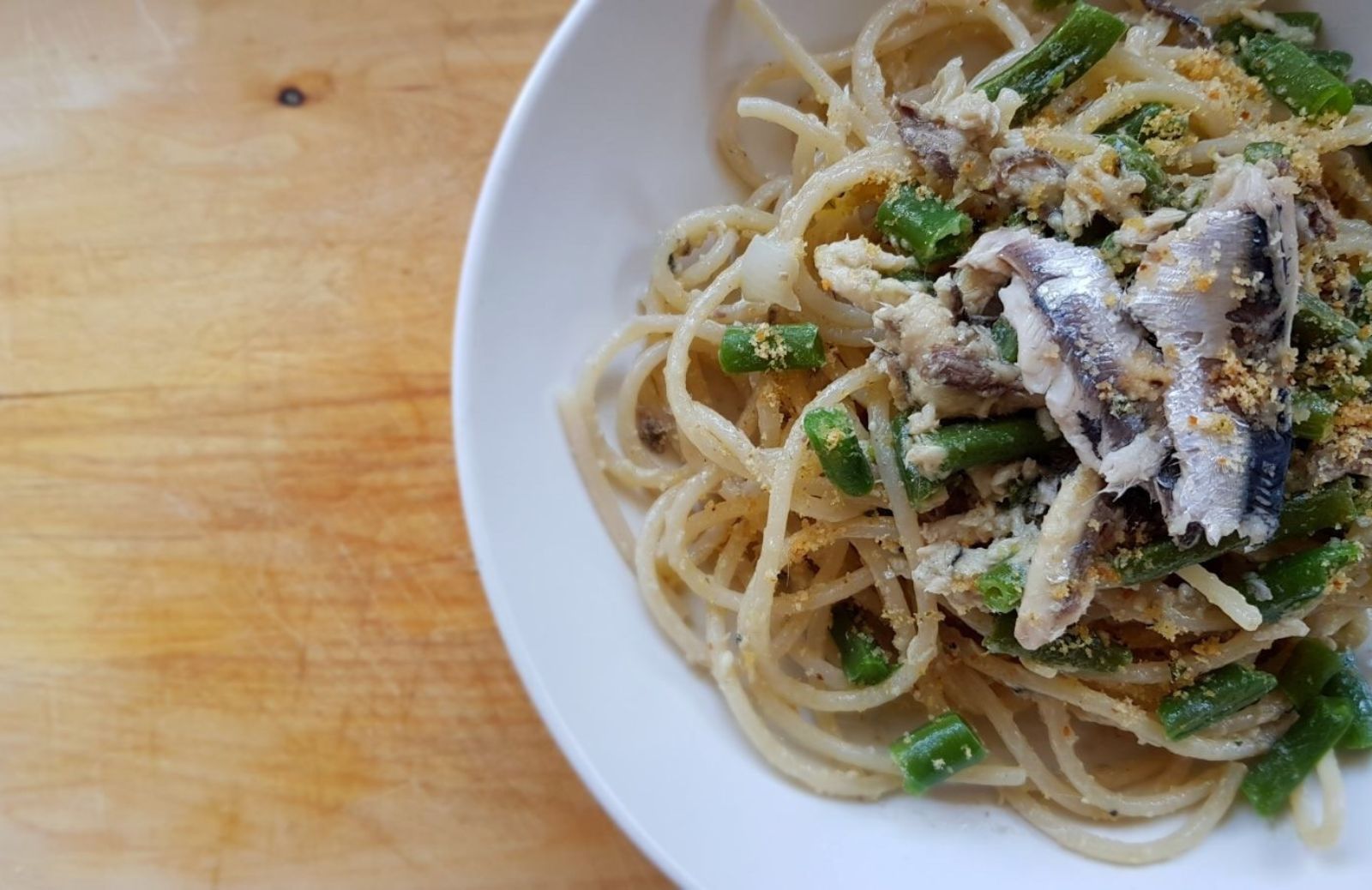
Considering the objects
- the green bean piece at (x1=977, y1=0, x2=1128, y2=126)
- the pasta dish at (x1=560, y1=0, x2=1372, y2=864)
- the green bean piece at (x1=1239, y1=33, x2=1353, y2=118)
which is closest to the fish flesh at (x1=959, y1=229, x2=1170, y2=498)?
the pasta dish at (x1=560, y1=0, x2=1372, y2=864)

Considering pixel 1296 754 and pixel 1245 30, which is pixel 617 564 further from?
pixel 1245 30

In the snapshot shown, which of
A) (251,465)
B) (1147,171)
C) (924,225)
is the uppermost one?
(1147,171)

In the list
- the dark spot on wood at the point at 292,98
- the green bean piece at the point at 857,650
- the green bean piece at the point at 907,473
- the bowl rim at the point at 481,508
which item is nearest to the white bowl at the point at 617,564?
the bowl rim at the point at 481,508

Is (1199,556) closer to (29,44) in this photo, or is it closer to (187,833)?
(187,833)

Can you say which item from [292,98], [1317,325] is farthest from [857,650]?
[292,98]

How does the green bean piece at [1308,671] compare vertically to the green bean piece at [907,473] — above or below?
below

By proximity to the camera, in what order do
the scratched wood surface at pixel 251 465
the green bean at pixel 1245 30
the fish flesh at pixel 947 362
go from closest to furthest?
the fish flesh at pixel 947 362 → the green bean at pixel 1245 30 → the scratched wood surface at pixel 251 465

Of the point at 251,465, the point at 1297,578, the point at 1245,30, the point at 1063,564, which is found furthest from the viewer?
the point at 251,465

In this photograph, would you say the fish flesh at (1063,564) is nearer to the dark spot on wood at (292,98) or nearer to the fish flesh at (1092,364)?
the fish flesh at (1092,364)
